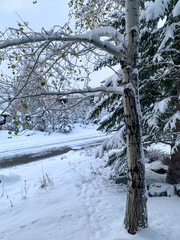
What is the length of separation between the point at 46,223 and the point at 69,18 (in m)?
4.26

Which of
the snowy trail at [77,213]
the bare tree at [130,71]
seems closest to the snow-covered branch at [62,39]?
the bare tree at [130,71]

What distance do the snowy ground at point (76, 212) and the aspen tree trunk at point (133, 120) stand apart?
0.43m

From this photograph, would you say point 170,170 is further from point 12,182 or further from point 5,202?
point 12,182

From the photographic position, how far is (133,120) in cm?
230

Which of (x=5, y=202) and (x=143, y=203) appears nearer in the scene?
(x=143, y=203)

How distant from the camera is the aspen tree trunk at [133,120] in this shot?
223 cm

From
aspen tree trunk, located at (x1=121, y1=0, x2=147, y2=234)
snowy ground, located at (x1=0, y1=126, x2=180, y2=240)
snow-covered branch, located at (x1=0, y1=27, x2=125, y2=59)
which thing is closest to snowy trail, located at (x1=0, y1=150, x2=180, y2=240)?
snowy ground, located at (x1=0, y1=126, x2=180, y2=240)

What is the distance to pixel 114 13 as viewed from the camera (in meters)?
4.46

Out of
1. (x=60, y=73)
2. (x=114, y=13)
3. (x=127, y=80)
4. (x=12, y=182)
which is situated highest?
(x=114, y=13)

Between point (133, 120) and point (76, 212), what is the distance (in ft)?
7.23

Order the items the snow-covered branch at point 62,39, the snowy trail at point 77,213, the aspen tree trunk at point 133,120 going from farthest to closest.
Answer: the snowy trail at point 77,213 < the aspen tree trunk at point 133,120 < the snow-covered branch at point 62,39

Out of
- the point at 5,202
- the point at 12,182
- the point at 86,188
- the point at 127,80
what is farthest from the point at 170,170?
the point at 12,182

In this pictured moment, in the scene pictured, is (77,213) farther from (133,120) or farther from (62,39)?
(62,39)

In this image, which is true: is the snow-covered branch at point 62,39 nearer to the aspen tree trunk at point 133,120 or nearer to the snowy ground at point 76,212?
the aspen tree trunk at point 133,120
